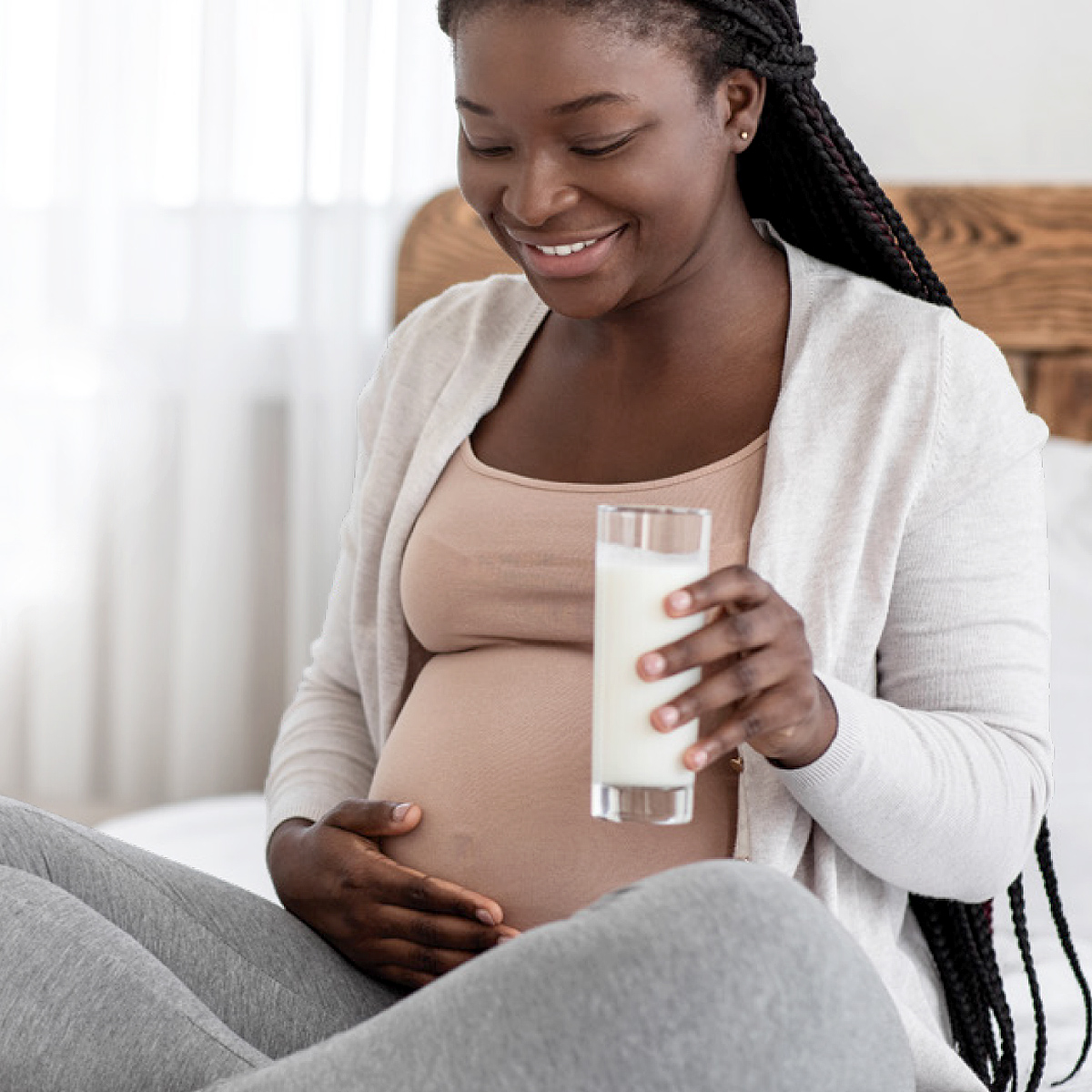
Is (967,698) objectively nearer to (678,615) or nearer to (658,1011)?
(678,615)

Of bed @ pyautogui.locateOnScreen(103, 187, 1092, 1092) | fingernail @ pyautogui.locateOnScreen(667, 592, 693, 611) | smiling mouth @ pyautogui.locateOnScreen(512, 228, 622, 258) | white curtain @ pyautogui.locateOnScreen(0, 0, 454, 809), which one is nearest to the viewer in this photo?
A: fingernail @ pyautogui.locateOnScreen(667, 592, 693, 611)

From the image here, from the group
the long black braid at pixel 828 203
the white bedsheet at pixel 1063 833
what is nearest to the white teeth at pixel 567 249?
the long black braid at pixel 828 203

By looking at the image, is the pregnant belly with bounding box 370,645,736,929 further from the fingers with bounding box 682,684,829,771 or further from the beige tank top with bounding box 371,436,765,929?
the fingers with bounding box 682,684,829,771

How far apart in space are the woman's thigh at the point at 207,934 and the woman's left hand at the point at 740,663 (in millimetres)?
339

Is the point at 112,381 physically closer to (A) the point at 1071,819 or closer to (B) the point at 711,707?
(A) the point at 1071,819

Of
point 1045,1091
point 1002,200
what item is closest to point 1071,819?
point 1045,1091

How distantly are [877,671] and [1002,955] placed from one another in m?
0.43

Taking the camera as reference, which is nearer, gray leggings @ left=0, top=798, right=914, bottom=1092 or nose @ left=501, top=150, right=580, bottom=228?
gray leggings @ left=0, top=798, right=914, bottom=1092

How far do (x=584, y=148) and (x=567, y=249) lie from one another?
0.23 feet

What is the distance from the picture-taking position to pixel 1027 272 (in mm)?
1763

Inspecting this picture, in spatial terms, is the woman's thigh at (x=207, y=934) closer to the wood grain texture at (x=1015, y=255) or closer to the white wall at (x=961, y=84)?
the wood grain texture at (x=1015, y=255)

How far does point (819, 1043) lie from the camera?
27.1 inches

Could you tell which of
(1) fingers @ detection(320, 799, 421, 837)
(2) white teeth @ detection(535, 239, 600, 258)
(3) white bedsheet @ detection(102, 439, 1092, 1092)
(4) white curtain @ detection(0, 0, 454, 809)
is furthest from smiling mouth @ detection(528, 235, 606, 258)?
(4) white curtain @ detection(0, 0, 454, 809)

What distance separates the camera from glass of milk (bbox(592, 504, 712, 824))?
2.80ft
